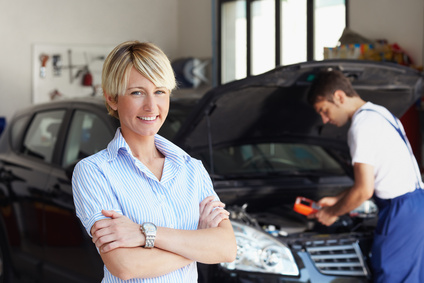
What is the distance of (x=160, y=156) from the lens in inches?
65.7

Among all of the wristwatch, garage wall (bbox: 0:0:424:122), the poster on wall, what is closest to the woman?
the wristwatch

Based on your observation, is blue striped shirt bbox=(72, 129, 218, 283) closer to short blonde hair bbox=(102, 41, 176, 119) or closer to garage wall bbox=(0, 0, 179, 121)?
short blonde hair bbox=(102, 41, 176, 119)

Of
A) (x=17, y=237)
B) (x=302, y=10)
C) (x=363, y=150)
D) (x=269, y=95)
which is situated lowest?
(x=17, y=237)

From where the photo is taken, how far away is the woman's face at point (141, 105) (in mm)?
1539

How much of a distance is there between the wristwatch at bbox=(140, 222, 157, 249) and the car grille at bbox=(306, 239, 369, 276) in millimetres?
Result: 1448

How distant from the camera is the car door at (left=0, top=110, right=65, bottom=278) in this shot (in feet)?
11.7

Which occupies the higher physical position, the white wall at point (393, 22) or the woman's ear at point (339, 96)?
the white wall at point (393, 22)

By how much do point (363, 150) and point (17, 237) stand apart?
1.99 metres

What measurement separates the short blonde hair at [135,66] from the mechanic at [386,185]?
143cm

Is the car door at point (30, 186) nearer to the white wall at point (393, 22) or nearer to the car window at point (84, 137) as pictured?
the car window at point (84, 137)

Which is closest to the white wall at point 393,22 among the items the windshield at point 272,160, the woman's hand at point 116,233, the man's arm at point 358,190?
the windshield at point 272,160

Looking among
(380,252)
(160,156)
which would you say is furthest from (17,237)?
(160,156)

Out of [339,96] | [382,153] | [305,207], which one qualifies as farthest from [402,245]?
[339,96]

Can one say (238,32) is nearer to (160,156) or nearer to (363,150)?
(363,150)
